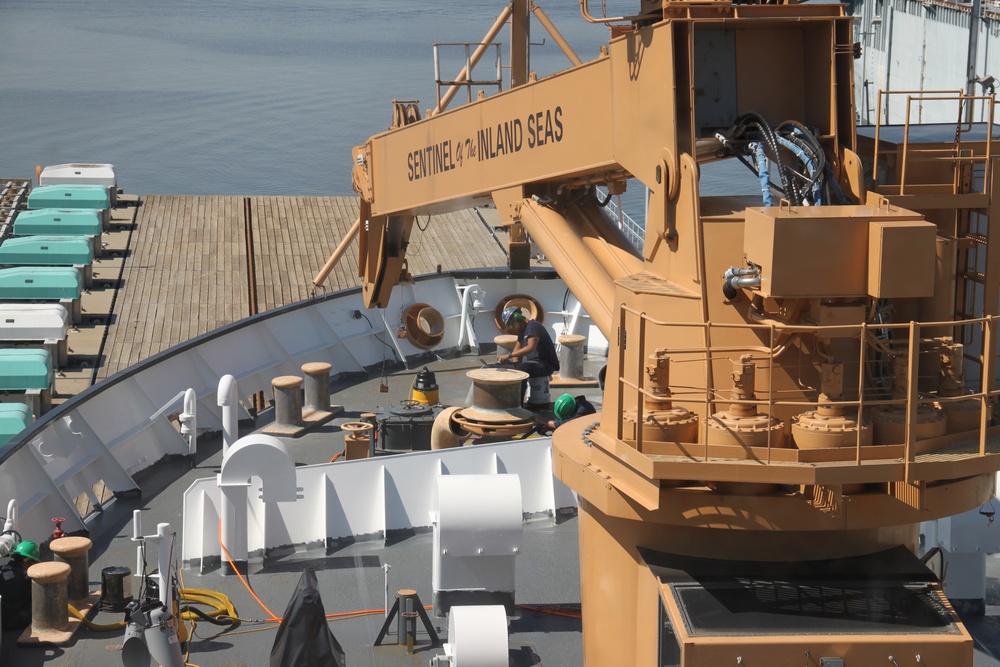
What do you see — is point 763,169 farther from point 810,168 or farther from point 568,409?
point 568,409

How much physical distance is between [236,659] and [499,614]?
5.95 feet

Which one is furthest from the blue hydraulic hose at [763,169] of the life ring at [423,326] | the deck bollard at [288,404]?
the life ring at [423,326]

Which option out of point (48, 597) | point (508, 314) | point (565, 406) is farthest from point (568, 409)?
point (48, 597)

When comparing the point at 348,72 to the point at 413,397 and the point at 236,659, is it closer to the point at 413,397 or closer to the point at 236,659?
the point at 413,397

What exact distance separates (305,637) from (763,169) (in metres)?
3.55

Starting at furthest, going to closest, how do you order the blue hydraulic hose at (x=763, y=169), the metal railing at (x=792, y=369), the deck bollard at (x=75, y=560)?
the deck bollard at (x=75, y=560) < the blue hydraulic hose at (x=763, y=169) < the metal railing at (x=792, y=369)

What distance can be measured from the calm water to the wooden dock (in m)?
11.5

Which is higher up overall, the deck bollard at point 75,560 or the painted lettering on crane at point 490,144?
the painted lettering on crane at point 490,144

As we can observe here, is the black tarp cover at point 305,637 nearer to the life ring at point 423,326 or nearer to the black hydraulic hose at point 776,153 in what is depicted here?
the black hydraulic hose at point 776,153

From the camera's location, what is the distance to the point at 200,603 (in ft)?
27.2

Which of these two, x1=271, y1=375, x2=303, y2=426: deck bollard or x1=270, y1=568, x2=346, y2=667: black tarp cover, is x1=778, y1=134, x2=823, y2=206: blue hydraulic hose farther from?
x1=271, y1=375, x2=303, y2=426: deck bollard

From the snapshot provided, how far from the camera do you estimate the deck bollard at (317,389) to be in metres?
12.6

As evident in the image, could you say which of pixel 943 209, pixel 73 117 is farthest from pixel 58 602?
pixel 73 117

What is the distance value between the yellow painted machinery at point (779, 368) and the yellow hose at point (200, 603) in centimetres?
275
